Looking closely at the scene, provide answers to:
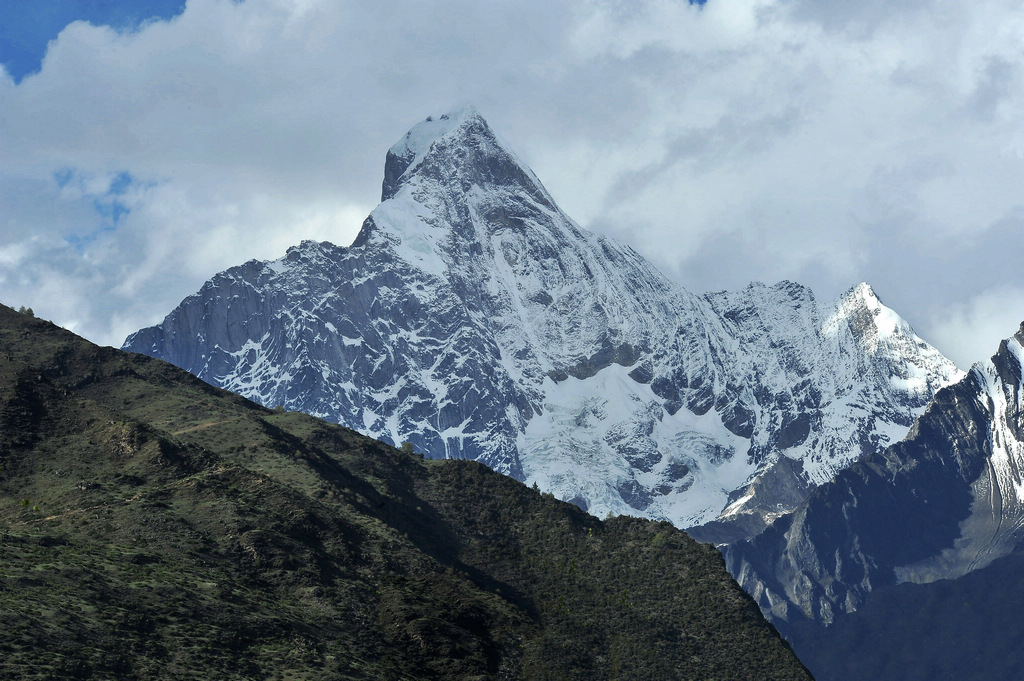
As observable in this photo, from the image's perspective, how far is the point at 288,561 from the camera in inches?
5428

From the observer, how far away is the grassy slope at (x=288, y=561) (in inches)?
4542

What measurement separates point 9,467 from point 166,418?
33062mm

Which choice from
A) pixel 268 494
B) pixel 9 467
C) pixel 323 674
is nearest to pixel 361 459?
pixel 268 494

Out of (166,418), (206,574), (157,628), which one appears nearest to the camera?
(157,628)

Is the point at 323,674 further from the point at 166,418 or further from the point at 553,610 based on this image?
the point at 166,418

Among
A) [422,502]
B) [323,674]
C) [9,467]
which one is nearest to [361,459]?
[422,502]

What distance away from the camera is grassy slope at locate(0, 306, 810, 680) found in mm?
115375

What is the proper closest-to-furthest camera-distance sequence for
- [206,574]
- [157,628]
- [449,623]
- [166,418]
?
[157,628]
[206,574]
[449,623]
[166,418]

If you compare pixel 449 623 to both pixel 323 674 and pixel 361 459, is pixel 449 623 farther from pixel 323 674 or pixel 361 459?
pixel 361 459

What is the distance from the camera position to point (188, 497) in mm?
145375

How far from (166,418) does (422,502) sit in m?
34.2

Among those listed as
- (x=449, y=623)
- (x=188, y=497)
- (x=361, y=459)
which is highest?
(x=361, y=459)

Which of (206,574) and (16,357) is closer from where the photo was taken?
(206,574)

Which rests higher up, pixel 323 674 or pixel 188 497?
pixel 188 497
